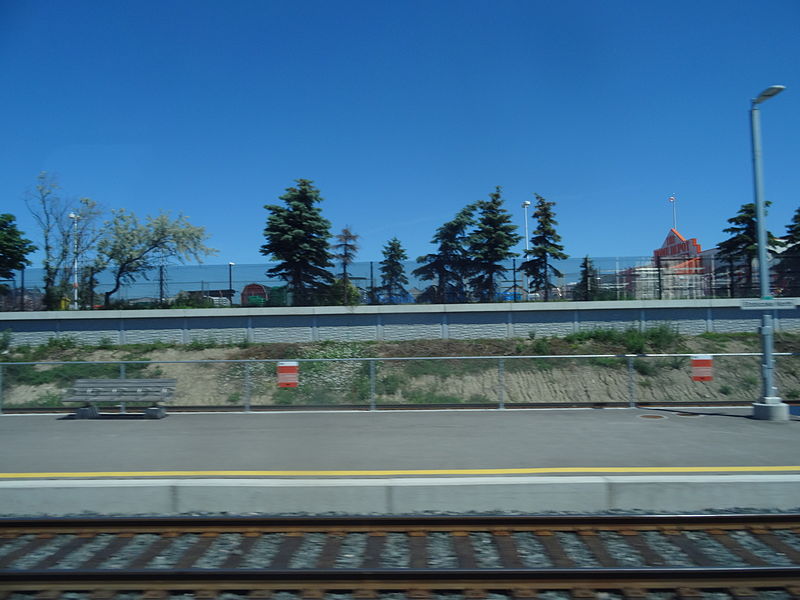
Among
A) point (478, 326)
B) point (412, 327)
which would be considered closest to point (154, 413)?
point (412, 327)

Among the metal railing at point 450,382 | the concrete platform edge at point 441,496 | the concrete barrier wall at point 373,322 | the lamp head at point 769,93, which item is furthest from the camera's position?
the concrete barrier wall at point 373,322

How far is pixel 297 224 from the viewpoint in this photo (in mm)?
27688

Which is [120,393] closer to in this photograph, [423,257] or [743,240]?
[423,257]

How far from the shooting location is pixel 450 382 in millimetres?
12828

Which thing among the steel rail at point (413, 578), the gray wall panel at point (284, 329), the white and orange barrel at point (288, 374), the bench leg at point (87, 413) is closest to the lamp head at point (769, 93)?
the steel rail at point (413, 578)

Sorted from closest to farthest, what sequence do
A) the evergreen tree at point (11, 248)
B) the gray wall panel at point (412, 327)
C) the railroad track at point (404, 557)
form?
the railroad track at point (404, 557) < the gray wall panel at point (412, 327) < the evergreen tree at point (11, 248)

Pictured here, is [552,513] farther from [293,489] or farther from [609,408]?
[609,408]

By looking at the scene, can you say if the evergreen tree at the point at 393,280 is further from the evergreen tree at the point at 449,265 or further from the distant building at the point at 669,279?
the distant building at the point at 669,279

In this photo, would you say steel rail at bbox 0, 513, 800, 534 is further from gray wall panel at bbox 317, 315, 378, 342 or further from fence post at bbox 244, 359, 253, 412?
gray wall panel at bbox 317, 315, 378, 342

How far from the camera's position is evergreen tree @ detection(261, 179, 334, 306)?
27156mm

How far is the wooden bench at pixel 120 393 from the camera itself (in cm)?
1198

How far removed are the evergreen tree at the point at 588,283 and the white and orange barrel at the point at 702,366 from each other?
13355mm

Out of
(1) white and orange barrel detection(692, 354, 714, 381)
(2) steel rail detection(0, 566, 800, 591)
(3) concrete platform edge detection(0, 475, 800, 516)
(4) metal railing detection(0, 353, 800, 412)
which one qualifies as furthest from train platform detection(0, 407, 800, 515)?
(2) steel rail detection(0, 566, 800, 591)

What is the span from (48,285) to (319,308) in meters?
14.7
